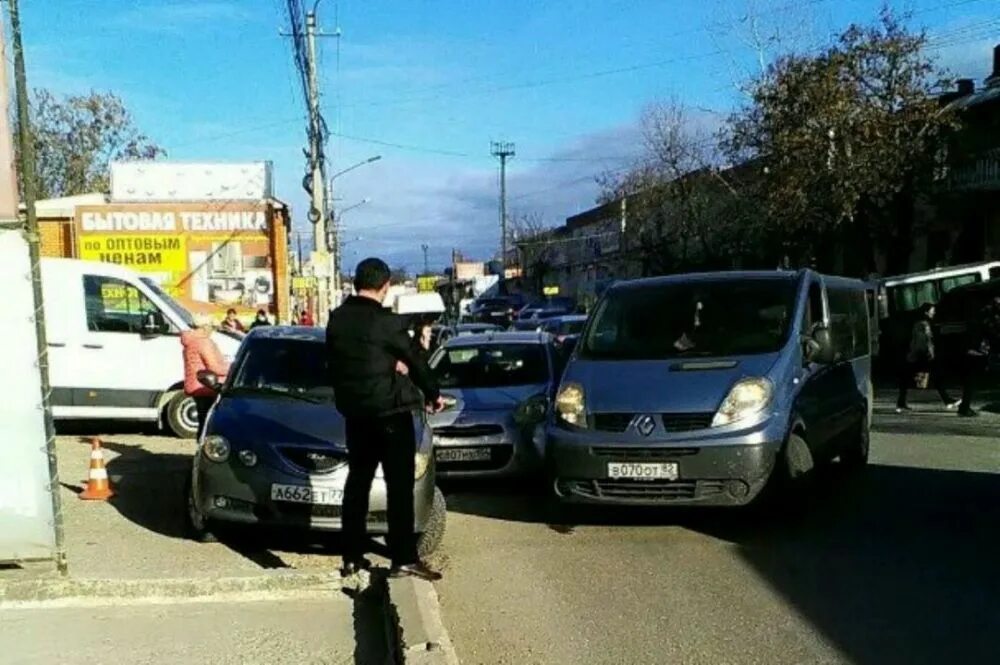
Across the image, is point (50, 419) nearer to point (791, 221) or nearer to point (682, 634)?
point (682, 634)

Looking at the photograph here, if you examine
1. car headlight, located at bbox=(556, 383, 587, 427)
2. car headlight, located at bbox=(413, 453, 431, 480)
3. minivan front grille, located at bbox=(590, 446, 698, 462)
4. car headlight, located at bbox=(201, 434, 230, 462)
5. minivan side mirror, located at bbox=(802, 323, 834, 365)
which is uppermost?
minivan side mirror, located at bbox=(802, 323, 834, 365)

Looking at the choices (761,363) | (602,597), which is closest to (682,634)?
(602,597)

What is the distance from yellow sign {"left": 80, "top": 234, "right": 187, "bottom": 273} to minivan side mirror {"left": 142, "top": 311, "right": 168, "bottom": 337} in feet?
42.2

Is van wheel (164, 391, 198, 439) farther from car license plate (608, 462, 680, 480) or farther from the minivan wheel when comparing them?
car license plate (608, 462, 680, 480)

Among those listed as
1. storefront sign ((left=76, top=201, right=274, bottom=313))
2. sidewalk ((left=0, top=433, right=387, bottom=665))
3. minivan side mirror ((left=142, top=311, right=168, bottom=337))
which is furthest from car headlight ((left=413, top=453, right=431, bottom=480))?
storefront sign ((left=76, top=201, right=274, bottom=313))

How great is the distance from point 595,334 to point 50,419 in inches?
176

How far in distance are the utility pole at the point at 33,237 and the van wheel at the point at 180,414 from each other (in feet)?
28.5

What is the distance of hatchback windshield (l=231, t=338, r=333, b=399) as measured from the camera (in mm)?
8852

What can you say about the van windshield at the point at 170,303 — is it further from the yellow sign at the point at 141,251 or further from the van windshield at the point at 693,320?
the yellow sign at the point at 141,251

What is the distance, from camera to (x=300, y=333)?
31.5 feet

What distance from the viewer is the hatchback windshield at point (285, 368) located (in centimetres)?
885

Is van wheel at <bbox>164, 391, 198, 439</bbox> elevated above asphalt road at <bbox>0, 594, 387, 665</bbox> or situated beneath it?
situated beneath

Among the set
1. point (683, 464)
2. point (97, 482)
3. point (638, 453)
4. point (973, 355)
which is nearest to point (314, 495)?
point (638, 453)

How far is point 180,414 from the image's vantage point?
15234 mm
